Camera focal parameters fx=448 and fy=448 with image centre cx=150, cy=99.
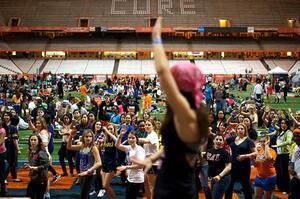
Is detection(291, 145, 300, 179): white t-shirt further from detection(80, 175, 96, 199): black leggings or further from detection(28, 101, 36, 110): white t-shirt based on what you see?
detection(28, 101, 36, 110): white t-shirt

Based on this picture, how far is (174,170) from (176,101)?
0.56 meters

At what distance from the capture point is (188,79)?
2598mm

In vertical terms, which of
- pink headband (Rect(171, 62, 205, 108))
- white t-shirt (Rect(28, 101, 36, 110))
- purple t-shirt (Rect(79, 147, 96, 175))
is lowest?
purple t-shirt (Rect(79, 147, 96, 175))

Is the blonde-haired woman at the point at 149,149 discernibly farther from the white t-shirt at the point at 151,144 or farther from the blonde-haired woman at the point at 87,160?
the blonde-haired woman at the point at 87,160

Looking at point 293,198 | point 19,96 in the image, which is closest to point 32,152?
point 293,198

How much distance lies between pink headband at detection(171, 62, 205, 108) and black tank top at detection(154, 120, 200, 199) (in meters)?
0.22

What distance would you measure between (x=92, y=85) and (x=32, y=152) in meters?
28.1

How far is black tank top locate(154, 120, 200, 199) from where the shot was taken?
270cm

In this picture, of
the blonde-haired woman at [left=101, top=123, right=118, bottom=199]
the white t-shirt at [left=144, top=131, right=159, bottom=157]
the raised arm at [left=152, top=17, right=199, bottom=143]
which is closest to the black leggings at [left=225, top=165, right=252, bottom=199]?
the white t-shirt at [left=144, top=131, right=159, bottom=157]

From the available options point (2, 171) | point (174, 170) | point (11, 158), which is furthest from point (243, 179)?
point (11, 158)

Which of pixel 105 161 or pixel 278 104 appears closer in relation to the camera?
pixel 105 161

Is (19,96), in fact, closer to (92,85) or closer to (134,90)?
(134,90)

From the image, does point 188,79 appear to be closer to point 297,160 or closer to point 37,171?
point 297,160

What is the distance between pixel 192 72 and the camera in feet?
8.57
